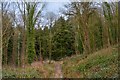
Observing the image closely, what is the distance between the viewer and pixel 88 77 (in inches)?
112

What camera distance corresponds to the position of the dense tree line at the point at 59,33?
9.53 feet

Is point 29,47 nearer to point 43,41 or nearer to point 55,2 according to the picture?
point 43,41

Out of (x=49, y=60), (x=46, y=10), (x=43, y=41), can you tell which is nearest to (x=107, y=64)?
(x=49, y=60)

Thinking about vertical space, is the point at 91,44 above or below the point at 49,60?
above

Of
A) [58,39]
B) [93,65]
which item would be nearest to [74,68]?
[93,65]

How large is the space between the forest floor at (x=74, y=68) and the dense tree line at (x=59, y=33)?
0.12 meters

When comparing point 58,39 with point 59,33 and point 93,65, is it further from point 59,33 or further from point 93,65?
Answer: point 93,65

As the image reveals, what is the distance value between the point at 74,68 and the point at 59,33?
74 cm

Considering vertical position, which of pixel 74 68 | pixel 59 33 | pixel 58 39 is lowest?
pixel 74 68

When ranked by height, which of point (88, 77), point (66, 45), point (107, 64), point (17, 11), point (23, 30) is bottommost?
point (88, 77)

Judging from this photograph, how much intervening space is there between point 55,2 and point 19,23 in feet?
2.16

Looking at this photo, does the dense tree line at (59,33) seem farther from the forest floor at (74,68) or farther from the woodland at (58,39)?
the forest floor at (74,68)

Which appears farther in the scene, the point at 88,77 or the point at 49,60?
the point at 49,60

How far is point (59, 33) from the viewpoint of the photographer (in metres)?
3.47
